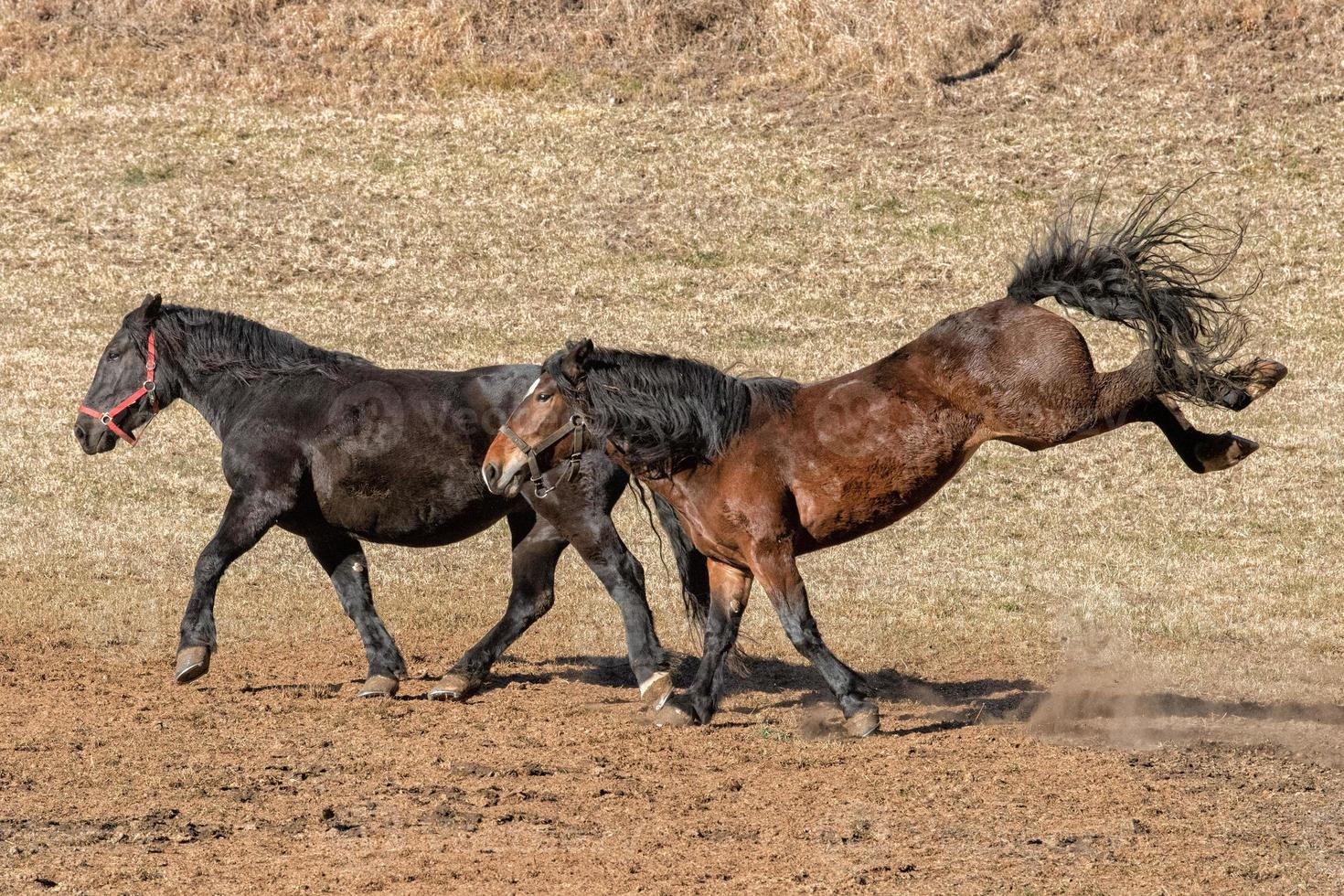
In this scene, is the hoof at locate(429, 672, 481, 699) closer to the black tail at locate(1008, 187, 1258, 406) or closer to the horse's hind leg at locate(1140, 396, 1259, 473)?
the black tail at locate(1008, 187, 1258, 406)

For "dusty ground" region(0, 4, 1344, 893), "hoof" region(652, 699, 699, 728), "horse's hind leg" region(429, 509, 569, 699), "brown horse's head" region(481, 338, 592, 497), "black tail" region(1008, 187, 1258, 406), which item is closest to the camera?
"dusty ground" region(0, 4, 1344, 893)

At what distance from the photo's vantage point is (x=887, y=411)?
25.1ft

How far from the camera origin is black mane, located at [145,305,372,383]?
9062 millimetres

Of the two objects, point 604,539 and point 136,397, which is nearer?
point 604,539

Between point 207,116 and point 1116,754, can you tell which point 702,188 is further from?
point 1116,754

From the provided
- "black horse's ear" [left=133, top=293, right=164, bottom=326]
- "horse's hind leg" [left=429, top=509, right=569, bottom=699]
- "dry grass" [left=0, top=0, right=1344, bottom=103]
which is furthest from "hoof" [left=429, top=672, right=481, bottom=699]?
"dry grass" [left=0, top=0, right=1344, bottom=103]

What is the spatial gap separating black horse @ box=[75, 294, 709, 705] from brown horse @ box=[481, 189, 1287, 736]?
101 cm

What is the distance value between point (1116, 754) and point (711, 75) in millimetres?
23177

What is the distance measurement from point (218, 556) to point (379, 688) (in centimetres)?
119

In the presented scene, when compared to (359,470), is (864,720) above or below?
below

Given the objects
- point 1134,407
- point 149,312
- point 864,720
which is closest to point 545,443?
point 864,720

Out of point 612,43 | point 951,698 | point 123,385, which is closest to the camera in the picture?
point 123,385

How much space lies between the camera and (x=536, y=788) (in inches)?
274

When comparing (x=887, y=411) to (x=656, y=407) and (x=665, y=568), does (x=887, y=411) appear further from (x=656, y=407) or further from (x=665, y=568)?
(x=665, y=568)
